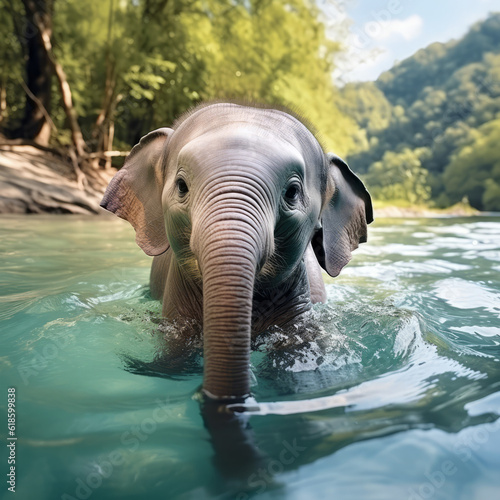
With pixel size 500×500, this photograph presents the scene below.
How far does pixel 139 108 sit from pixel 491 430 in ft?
80.2

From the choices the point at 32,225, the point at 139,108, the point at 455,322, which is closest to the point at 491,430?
the point at 455,322

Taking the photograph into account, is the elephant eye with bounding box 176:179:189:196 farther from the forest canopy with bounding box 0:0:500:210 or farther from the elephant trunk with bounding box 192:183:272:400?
the forest canopy with bounding box 0:0:500:210

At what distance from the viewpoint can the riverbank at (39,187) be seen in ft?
47.2

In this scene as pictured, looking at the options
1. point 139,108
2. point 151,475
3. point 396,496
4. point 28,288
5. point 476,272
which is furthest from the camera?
point 139,108

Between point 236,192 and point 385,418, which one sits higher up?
point 236,192

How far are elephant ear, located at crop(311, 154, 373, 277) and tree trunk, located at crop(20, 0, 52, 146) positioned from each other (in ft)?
58.3

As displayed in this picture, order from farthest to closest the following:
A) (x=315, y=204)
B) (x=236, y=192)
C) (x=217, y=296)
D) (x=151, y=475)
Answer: (x=315, y=204), (x=236, y=192), (x=217, y=296), (x=151, y=475)

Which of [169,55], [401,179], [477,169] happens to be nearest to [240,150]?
[169,55]

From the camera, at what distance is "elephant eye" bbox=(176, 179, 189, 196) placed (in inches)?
111

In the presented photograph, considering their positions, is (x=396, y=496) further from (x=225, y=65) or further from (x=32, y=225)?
(x=225, y=65)

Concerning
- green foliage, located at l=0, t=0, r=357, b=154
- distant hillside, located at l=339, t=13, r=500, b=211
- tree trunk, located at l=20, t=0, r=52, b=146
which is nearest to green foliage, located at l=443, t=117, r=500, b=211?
distant hillside, located at l=339, t=13, r=500, b=211

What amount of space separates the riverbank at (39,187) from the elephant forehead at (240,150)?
496 inches

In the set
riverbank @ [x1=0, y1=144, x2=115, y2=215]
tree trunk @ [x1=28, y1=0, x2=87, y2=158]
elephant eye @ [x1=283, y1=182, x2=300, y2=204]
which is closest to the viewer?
elephant eye @ [x1=283, y1=182, x2=300, y2=204]

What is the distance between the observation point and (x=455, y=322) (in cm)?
444
